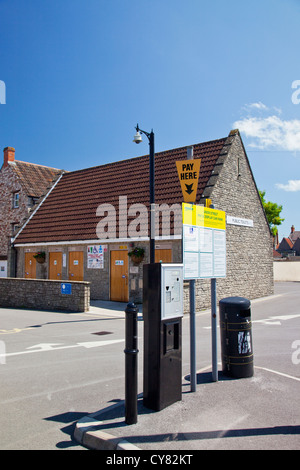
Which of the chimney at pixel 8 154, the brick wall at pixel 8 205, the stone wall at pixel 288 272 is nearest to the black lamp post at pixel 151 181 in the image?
the brick wall at pixel 8 205

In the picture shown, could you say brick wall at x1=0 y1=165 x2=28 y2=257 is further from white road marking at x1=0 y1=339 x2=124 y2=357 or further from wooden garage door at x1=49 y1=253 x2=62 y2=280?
white road marking at x1=0 y1=339 x2=124 y2=357

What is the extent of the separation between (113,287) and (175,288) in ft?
46.5

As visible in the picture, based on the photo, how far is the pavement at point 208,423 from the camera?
12.8 feet

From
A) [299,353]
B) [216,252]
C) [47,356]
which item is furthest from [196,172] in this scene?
[47,356]

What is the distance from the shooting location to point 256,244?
840 inches

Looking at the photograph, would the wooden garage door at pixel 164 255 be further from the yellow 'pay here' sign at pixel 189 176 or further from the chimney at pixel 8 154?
the chimney at pixel 8 154

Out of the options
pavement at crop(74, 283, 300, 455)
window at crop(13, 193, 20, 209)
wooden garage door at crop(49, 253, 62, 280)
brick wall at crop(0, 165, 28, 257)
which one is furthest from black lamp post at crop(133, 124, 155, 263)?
window at crop(13, 193, 20, 209)

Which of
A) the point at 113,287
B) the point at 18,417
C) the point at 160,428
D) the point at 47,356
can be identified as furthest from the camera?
the point at 113,287

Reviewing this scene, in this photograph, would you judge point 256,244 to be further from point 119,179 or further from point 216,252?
point 216,252

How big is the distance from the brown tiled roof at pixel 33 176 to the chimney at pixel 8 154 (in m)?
0.51

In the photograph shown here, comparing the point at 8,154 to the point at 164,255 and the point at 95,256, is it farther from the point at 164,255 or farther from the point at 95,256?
the point at 164,255

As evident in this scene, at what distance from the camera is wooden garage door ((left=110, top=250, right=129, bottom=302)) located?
60.8ft

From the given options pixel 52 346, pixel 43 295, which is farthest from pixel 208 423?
pixel 43 295

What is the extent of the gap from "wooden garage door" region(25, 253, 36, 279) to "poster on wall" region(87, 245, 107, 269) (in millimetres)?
4599
